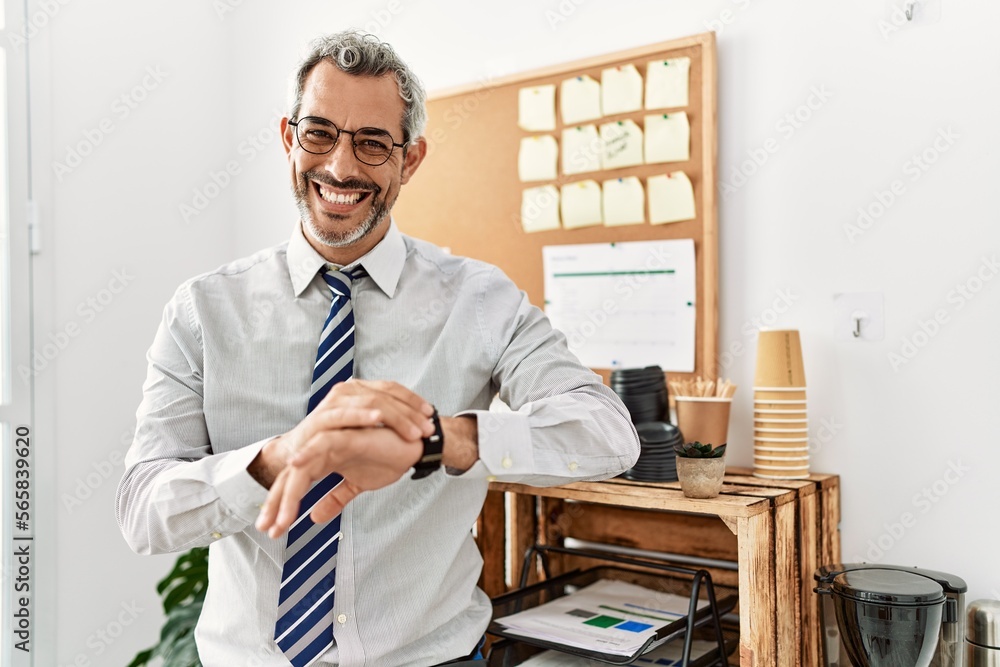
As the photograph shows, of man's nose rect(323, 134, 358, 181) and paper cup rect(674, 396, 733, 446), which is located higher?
man's nose rect(323, 134, 358, 181)

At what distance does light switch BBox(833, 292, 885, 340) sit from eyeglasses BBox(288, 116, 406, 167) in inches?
36.9

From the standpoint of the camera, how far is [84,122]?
7.32 feet

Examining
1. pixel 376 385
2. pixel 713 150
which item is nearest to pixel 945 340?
pixel 713 150

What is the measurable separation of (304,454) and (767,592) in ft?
2.82

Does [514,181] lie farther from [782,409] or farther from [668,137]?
[782,409]

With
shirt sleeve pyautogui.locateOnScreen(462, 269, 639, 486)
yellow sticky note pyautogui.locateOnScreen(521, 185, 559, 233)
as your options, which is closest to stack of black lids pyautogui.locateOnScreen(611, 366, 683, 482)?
shirt sleeve pyautogui.locateOnScreen(462, 269, 639, 486)

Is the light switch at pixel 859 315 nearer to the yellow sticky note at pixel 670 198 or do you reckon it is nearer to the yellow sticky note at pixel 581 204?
the yellow sticky note at pixel 670 198

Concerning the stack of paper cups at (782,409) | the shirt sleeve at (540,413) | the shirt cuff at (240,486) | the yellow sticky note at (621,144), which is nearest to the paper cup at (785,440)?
the stack of paper cups at (782,409)

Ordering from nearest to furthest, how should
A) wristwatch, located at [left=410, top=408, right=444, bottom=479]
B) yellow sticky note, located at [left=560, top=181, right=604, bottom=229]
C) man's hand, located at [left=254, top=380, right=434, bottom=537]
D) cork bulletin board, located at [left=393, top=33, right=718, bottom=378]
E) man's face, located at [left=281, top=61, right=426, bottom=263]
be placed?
man's hand, located at [left=254, top=380, right=434, bottom=537]
wristwatch, located at [left=410, top=408, right=444, bottom=479]
man's face, located at [left=281, top=61, right=426, bottom=263]
cork bulletin board, located at [left=393, top=33, right=718, bottom=378]
yellow sticky note, located at [left=560, top=181, right=604, bottom=229]

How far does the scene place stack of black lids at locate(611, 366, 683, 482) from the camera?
1.59 meters

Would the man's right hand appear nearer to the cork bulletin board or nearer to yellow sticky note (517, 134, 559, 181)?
the cork bulletin board

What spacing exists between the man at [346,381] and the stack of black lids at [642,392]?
0.92 feet

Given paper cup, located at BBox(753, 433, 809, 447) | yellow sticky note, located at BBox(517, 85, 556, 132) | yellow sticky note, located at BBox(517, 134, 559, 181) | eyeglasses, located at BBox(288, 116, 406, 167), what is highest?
yellow sticky note, located at BBox(517, 85, 556, 132)

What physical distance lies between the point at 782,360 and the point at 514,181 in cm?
79
